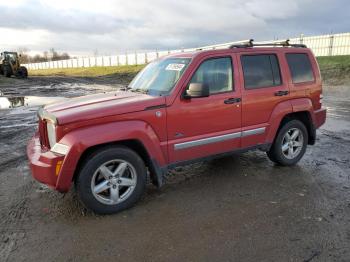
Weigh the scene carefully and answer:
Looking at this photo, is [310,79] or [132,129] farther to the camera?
[310,79]

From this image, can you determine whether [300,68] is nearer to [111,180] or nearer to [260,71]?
[260,71]

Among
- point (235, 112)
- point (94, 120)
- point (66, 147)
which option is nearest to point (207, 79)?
point (235, 112)

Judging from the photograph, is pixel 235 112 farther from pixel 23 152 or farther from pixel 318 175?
pixel 23 152

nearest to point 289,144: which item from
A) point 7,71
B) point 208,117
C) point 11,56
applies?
point 208,117

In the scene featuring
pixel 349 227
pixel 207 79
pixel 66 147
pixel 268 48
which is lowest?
pixel 349 227

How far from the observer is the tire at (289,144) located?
5.82 metres

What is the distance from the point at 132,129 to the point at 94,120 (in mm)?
463

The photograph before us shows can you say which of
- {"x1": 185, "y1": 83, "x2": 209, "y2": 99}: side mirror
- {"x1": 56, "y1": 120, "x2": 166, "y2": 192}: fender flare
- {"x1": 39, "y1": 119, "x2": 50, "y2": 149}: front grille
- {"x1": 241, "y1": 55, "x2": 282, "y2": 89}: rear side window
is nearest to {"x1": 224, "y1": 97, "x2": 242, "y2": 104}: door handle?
{"x1": 241, "y1": 55, "x2": 282, "y2": 89}: rear side window

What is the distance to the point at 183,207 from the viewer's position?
445 centimetres

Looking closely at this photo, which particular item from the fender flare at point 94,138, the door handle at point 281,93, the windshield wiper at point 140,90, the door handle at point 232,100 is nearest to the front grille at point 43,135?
the fender flare at point 94,138

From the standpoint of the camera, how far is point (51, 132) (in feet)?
14.0

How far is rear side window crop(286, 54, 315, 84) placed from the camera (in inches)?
228

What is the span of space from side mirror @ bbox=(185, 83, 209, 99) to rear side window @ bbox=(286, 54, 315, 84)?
1.99 m

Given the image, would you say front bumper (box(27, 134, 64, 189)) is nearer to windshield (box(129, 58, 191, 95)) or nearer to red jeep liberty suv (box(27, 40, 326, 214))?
red jeep liberty suv (box(27, 40, 326, 214))
